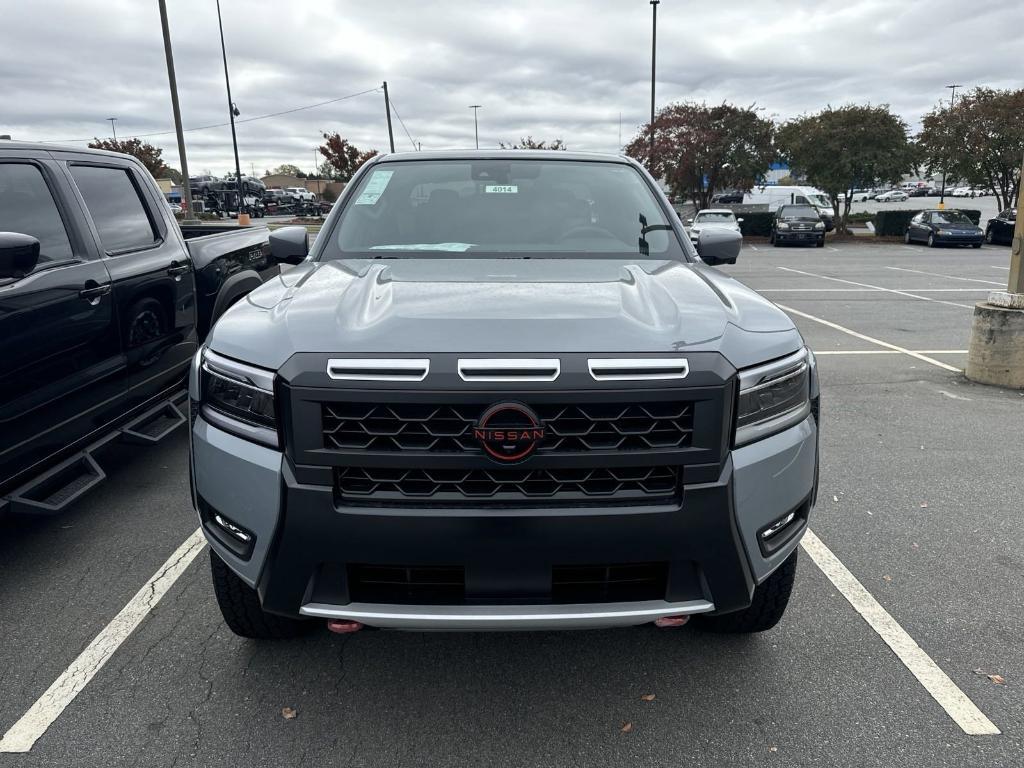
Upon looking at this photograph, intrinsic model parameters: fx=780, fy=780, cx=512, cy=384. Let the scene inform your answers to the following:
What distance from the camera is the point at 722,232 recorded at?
3.87 metres

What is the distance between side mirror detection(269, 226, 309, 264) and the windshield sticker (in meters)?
0.32

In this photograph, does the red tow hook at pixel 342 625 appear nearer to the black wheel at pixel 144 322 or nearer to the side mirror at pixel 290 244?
the side mirror at pixel 290 244

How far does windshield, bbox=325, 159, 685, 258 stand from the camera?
3.54 m

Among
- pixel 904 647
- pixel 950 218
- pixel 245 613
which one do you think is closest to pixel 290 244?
pixel 245 613

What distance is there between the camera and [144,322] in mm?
4469

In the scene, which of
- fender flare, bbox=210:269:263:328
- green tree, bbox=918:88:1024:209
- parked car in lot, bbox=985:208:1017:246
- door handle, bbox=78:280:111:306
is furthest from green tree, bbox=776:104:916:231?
door handle, bbox=78:280:111:306

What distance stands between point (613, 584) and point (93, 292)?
10.2 ft

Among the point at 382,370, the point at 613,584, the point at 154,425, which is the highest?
the point at 382,370

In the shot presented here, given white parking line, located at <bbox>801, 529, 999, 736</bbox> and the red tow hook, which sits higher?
the red tow hook

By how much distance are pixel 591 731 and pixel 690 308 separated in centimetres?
138

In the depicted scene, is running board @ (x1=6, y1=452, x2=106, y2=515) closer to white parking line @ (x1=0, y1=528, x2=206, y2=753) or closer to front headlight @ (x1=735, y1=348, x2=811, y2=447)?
white parking line @ (x1=0, y1=528, x2=206, y2=753)

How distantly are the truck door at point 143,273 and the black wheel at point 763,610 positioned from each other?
3335 mm

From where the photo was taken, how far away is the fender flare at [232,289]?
5449 mm

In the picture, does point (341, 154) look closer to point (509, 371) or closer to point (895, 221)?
point (895, 221)
